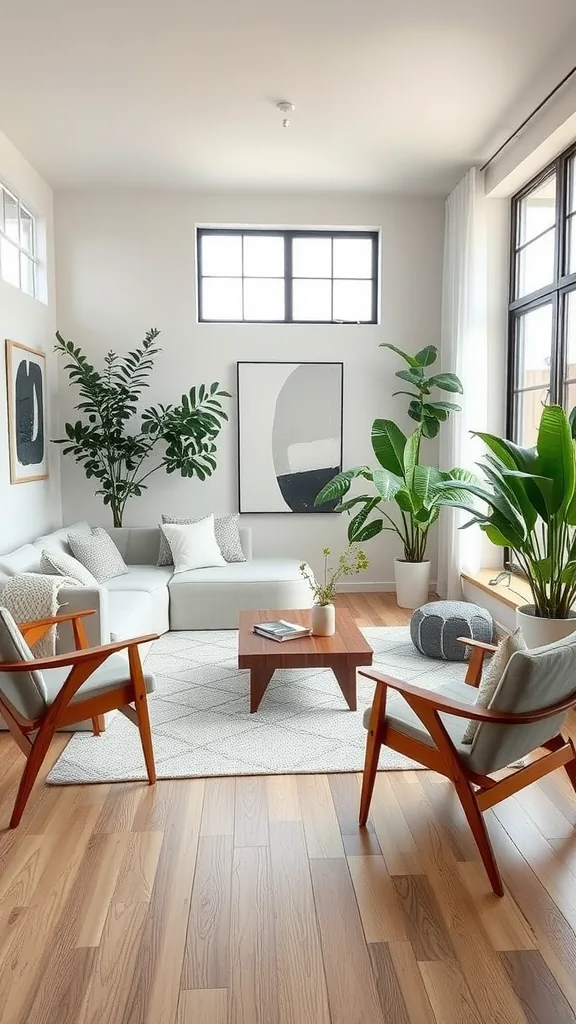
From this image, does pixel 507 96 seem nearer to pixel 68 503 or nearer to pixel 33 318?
pixel 33 318

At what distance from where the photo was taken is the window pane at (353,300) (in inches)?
261

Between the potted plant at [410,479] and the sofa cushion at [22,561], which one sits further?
the potted plant at [410,479]

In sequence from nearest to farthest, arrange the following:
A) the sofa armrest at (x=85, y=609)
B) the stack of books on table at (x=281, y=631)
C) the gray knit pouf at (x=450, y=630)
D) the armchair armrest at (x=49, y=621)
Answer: the armchair armrest at (x=49, y=621), the sofa armrest at (x=85, y=609), the stack of books on table at (x=281, y=631), the gray knit pouf at (x=450, y=630)

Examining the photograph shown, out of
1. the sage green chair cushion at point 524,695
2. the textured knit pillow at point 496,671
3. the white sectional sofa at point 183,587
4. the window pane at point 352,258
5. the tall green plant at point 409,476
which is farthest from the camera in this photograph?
the window pane at point 352,258

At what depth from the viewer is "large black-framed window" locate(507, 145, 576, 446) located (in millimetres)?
4742

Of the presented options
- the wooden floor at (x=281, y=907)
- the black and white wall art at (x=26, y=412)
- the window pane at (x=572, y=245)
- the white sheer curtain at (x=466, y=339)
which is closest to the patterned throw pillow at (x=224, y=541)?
the black and white wall art at (x=26, y=412)

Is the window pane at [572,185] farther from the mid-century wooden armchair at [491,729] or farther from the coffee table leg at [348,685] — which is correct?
the mid-century wooden armchair at [491,729]

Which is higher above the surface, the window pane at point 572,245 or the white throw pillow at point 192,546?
the window pane at point 572,245

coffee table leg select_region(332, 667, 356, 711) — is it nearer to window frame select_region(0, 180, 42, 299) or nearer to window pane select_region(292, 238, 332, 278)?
window frame select_region(0, 180, 42, 299)

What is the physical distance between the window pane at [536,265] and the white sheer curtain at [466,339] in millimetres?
281

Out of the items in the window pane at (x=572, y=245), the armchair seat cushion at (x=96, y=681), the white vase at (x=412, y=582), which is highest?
the window pane at (x=572, y=245)

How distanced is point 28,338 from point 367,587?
11.4 feet

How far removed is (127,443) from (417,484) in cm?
229

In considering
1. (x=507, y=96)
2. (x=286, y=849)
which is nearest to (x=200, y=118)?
(x=507, y=96)
